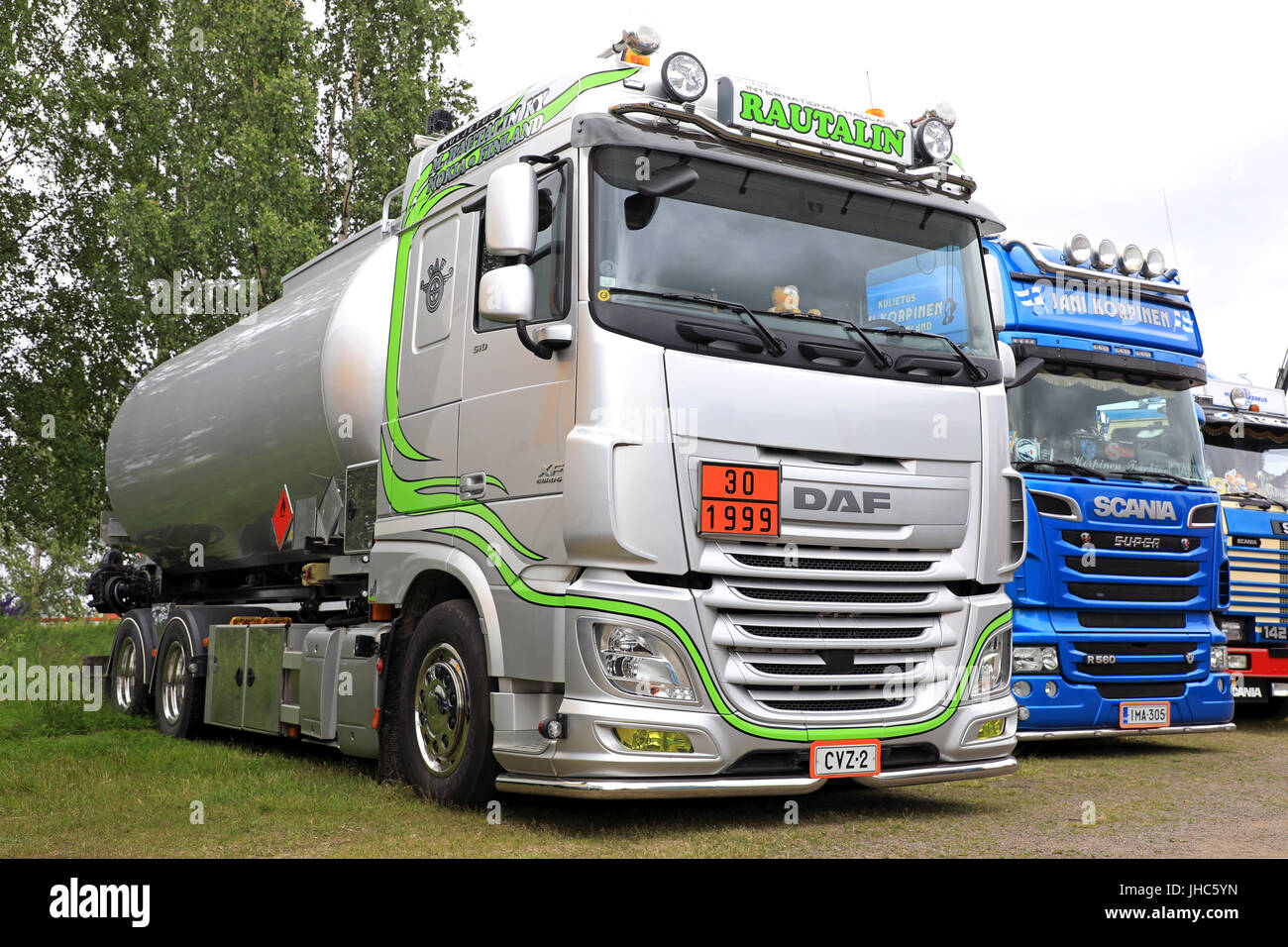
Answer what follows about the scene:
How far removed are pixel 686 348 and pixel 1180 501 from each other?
5.42 m

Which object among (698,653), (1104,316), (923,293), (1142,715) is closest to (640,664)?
(698,653)

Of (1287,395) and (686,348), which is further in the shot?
(1287,395)

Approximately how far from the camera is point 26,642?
19.5 metres

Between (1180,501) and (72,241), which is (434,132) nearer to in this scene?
(1180,501)

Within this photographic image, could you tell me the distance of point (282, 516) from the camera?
9.41 m

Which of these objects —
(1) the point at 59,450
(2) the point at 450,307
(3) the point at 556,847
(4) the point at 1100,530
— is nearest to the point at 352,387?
(2) the point at 450,307

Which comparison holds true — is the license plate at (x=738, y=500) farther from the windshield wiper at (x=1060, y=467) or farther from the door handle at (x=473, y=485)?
the windshield wiper at (x=1060, y=467)

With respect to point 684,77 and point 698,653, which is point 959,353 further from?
point 698,653

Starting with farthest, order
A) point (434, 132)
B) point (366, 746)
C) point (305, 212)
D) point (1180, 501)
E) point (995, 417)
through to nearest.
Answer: point (305, 212) → point (1180, 501) → point (434, 132) → point (366, 746) → point (995, 417)

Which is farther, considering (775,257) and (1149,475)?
(1149,475)

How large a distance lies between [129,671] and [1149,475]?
9.70 m

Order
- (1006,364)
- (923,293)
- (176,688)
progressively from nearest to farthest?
(923,293)
(1006,364)
(176,688)

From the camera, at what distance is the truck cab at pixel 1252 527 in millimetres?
11828

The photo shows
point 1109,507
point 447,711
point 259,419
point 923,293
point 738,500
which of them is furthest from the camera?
point 259,419
